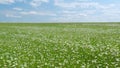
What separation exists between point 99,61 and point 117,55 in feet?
5.34

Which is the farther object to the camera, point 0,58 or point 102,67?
point 0,58

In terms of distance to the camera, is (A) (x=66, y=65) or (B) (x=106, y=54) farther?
(B) (x=106, y=54)

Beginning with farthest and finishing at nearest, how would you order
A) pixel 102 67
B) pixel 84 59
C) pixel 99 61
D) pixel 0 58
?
pixel 0 58 → pixel 84 59 → pixel 99 61 → pixel 102 67

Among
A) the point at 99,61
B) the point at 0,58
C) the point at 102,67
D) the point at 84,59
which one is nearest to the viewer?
the point at 102,67

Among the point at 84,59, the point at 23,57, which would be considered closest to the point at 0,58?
the point at 23,57

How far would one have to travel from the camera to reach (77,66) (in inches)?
436

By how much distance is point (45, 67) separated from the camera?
11.0 m

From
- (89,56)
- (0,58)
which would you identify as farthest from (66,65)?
(0,58)

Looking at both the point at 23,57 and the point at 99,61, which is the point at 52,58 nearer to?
the point at 23,57

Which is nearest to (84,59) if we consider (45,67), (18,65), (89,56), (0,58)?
(89,56)

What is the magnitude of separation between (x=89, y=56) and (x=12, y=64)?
4.29 metres

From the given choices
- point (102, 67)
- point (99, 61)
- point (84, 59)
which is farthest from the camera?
point (84, 59)

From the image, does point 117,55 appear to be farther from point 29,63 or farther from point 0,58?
point 0,58

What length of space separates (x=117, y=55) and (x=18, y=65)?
527 cm
